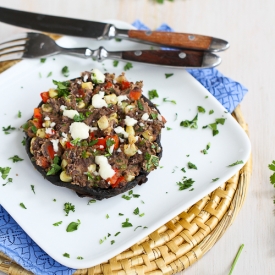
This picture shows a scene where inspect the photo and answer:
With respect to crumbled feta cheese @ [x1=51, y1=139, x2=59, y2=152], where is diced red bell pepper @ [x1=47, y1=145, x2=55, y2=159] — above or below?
below

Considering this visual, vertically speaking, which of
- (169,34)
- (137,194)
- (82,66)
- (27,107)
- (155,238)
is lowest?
(155,238)

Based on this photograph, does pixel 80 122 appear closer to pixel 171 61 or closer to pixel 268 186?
pixel 171 61

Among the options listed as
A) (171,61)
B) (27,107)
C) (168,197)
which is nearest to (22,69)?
(27,107)

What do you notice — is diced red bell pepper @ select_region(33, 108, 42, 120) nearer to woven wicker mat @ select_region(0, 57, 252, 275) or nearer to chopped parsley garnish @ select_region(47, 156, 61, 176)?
chopped parsley garnish @ select_region(47, 156, 61, 176)

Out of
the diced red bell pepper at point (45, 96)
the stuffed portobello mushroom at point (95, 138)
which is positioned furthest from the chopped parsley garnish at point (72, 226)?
the diced red bell pepper at point (45, 96)

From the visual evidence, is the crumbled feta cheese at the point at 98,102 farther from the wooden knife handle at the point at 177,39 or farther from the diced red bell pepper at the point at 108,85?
the wooden knife handle at the point at 177,39

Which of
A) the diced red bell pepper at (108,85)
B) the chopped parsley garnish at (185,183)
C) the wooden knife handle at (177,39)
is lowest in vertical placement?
the chopped parsley garnish at (185,183)

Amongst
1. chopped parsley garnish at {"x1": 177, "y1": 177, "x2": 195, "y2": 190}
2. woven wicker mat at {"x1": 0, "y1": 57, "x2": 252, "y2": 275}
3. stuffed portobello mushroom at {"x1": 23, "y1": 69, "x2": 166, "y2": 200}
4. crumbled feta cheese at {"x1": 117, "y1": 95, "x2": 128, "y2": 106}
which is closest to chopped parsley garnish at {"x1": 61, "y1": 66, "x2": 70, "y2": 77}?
stuffed portobello mushroom at {"x1": 23, "y1": 69, "x2": 166, "y2": 200}
